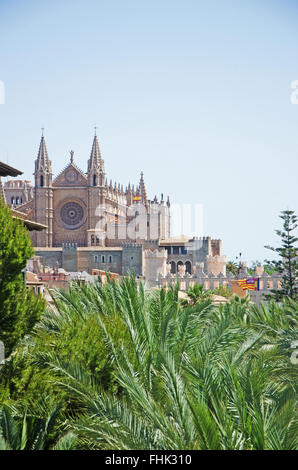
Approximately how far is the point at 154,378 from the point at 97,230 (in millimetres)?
62924

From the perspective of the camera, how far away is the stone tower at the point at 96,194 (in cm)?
7150

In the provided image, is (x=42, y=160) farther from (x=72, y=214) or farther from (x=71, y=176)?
(x=72, y=214)

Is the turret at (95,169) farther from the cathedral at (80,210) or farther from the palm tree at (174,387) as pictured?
the palm tree at (174,387)

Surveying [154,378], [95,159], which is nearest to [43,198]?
[95,159]

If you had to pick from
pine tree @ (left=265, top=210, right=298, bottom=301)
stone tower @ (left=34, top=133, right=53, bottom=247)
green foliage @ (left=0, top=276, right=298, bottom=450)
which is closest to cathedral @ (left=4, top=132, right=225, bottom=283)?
stone tower @ (left=34, top=133, right=53, bottom=247)

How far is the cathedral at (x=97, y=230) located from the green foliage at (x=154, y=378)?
52271 millimetres

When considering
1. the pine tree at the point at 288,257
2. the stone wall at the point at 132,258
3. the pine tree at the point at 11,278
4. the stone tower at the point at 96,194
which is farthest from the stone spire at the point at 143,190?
the pine tree at the point at 11,278

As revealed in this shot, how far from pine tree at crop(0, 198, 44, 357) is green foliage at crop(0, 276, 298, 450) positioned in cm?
39

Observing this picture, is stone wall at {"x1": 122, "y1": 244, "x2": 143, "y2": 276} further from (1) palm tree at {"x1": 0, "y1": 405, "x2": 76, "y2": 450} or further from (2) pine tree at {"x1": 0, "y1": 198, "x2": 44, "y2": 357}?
(1) palm tree at {"x1": 0, "y1": 405, "x2": 76, "y2": 450}

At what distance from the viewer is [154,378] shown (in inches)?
356

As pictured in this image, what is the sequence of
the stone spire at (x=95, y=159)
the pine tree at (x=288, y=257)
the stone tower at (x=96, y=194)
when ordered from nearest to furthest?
1. the pine tree at (x=288, y=257)
2. the stone tower at (x=96, y=194)
3. the stone spire at (x=95, y=159)

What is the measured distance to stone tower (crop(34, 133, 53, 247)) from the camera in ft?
237
